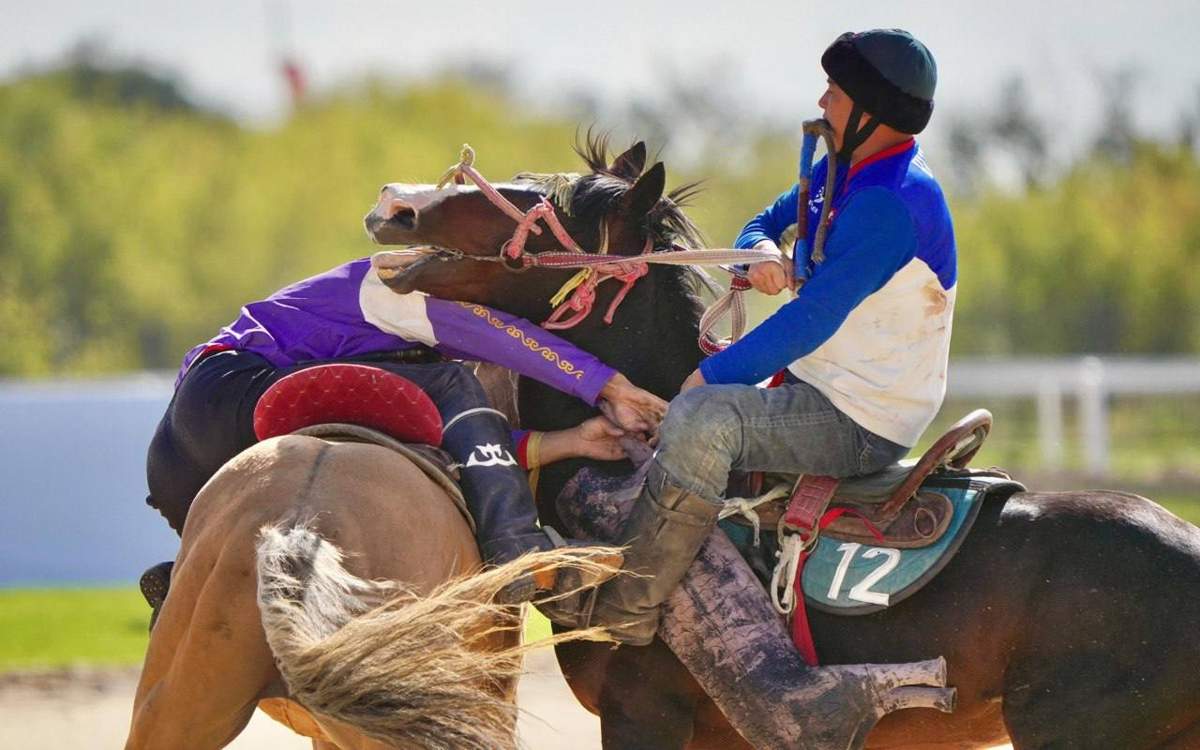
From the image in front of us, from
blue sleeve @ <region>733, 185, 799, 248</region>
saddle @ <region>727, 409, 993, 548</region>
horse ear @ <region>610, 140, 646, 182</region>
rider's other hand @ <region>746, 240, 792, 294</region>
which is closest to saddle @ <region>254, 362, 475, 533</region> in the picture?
saddle @ <region>727, 409, 993, 548</region>

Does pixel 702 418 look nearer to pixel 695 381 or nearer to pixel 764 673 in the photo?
pixel 695 381

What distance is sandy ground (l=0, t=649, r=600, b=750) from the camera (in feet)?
23.0

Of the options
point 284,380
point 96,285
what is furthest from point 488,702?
point 96,285

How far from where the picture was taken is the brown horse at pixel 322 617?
126 inches

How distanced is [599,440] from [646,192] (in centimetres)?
77

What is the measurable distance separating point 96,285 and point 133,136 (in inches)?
152

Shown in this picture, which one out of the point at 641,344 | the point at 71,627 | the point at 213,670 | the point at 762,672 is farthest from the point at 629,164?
the point at 71,627

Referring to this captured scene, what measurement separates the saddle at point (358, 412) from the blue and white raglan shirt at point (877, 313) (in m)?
0.80

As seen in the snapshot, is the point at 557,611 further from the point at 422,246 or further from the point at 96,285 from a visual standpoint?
the point at 96,285

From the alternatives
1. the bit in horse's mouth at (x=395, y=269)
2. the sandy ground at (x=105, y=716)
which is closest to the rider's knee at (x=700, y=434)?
the bit in horse's mouth at (x=395, y=269)

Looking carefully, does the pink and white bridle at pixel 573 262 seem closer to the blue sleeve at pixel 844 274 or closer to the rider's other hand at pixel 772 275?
the rider's other hand at pixel 772 275

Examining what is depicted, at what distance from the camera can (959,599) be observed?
157 inches

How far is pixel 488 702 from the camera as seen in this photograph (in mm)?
3303

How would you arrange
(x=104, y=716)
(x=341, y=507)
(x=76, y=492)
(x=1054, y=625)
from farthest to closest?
(x=76, y=492) → (x=104, y=716) → (x=1054, y=625) → (x=341, y=507)
